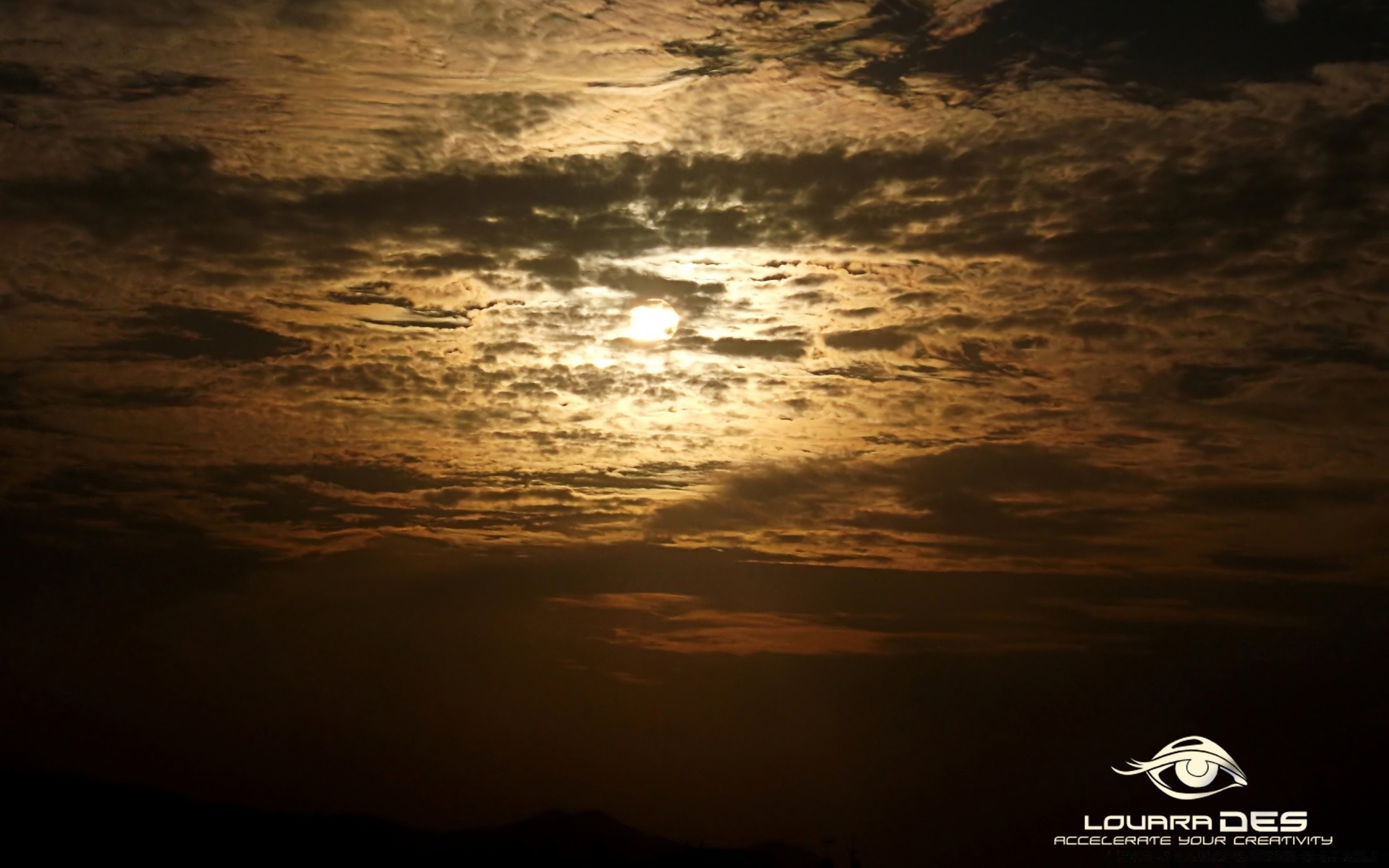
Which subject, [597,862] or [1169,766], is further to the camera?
[597,862]

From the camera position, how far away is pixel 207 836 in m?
88.1

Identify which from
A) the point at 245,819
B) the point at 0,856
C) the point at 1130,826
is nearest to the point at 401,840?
the point at 245,819

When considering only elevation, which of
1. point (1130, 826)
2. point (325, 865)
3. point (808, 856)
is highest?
point (808, 856)

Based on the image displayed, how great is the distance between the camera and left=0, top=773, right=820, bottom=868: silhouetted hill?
8031 cm

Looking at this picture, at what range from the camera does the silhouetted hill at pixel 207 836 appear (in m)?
80.3

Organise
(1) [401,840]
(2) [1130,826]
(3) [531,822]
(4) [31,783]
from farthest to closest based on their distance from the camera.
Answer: (3) [531,822]
(1) [401,840]
(4) [31,783]
(2) [1130,826]

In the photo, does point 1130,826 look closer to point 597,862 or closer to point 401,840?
point 597,862

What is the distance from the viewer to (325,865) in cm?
8406

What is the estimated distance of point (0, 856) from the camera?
2945 inches

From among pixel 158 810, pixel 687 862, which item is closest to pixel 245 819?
pixel 158 810

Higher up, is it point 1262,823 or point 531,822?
point 531,822

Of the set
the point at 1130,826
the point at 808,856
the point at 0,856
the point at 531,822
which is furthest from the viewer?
the point at 531,822

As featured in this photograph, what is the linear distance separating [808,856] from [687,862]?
45958 millimetres

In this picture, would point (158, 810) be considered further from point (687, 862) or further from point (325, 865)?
point (687, 862)
